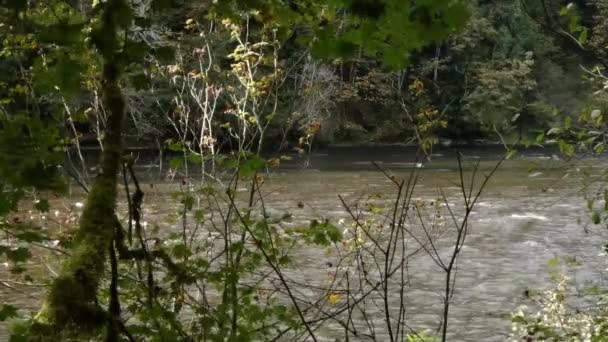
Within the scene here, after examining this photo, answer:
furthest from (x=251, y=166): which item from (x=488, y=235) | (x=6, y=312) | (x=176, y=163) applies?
(x=488, y=235)

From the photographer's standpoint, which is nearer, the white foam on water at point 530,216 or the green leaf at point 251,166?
the green leaf at point 251,166

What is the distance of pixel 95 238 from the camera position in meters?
1.72

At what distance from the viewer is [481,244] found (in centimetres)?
1126

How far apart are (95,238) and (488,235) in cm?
1081

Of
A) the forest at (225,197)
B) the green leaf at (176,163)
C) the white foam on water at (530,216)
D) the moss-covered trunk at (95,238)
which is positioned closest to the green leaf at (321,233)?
the forest at (225,197)

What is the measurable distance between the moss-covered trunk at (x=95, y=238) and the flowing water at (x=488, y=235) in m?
1.05

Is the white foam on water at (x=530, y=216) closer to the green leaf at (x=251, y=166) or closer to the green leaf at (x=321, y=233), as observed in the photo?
the green leaf at (x=321, y=233)

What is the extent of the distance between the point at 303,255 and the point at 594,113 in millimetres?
6265

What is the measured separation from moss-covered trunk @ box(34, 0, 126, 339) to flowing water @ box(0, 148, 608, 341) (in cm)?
105

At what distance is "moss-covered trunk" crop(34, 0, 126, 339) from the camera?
1.61 m

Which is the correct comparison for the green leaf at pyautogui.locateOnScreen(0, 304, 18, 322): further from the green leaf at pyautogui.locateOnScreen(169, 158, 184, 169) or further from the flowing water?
the flowing water

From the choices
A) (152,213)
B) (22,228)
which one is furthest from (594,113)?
(152,213)

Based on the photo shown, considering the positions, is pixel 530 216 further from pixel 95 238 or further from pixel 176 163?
pixel 95 238

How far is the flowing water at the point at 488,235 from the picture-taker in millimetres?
7449
